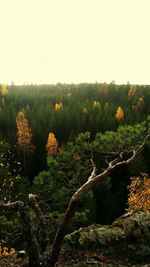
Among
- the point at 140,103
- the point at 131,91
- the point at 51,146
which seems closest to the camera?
the point at 51,146

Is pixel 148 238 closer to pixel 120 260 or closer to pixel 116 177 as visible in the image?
pixel 120 260

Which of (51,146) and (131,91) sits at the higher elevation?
(131,91)

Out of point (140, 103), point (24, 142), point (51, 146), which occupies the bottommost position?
point (51, 146)

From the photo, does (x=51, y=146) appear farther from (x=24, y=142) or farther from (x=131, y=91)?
(x=131, y=91)

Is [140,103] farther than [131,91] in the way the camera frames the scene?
No

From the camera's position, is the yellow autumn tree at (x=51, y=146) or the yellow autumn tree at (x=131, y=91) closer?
the yellow autumn tree at (x=51, y=146)

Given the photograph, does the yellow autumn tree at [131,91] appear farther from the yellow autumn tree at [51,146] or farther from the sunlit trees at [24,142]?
the sunlit trees at [24,142]

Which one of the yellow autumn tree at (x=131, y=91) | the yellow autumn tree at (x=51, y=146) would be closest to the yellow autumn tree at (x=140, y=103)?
the yellow autumn tree at (x=131, y=91)

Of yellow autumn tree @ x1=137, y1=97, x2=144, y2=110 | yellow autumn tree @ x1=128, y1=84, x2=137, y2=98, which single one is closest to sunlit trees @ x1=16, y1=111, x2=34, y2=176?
yellow autumn tree @ x1=137, y1=97, x2=144, y2=110

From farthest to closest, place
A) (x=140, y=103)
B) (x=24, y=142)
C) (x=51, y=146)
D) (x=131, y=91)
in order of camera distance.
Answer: (x=131, y=91) → (x=140, y=103) → (x=51, y=146) → (x=24, y=142)

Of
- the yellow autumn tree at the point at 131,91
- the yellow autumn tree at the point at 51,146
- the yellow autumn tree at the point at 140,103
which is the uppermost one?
the yellow autumn tree at the point at 131,91

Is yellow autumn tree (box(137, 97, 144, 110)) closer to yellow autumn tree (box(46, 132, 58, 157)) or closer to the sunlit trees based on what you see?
yellow autumn tree (box(46, 132, 58, 157))

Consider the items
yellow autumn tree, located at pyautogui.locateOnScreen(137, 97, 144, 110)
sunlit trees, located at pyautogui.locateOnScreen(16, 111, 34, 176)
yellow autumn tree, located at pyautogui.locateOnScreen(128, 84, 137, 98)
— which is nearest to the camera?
sunlit trees, located at pyautogui.locateOnScreen(16, 111, 34, 176)

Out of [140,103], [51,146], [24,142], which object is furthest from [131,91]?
[24,142]
